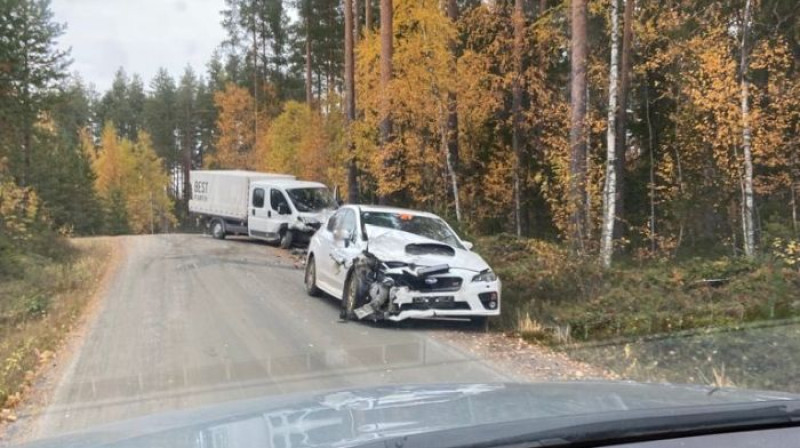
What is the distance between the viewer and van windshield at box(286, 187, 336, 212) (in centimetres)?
2264

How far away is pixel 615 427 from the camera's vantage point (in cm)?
241

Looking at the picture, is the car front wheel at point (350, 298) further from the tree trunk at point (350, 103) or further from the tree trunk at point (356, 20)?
the tree trunk at point (356, 20)

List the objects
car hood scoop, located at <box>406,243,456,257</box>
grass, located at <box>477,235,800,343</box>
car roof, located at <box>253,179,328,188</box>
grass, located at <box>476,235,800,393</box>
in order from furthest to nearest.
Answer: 1. car roof, located at <box>253,179,328,188</box>
2. car hood scoop, located at <box>406,243,456,257</box>
3. grass, located at <box>477,235,800,343</box>
4. grass, located at <box>476,235,800,393</box>

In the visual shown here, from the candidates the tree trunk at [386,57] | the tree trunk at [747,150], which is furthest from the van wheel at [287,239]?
the tree trunk at [747,150]

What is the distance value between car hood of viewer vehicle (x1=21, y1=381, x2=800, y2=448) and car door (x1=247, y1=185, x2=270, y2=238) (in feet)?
65.7

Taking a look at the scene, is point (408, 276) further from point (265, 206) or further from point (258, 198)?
point (258, 198)

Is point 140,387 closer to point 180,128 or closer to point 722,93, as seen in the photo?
point 722,93

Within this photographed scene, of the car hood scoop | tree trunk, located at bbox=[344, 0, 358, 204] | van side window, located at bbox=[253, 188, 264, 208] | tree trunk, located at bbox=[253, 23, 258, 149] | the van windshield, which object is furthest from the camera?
tree trunk, located at bbox=[253, 23, 258, 149]

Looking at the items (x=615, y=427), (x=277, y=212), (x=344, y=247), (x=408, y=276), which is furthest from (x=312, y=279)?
(x=615, y=427)

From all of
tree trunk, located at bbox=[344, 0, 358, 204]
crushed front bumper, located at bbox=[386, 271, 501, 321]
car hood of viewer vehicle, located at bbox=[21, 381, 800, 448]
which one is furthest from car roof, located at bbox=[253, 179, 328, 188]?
car hood of viewer vehicle, located at bbox=[21, 381, 800, 448]

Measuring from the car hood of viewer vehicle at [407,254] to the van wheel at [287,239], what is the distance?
35.1 ft

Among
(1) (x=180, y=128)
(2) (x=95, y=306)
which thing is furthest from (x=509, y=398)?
(1) (x=180, y=128)

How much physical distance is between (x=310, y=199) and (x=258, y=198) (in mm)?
2033

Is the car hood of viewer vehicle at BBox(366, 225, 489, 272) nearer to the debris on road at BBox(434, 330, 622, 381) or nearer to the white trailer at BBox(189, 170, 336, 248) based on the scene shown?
the debris on road at BBox(434, 330, 622, 381)
